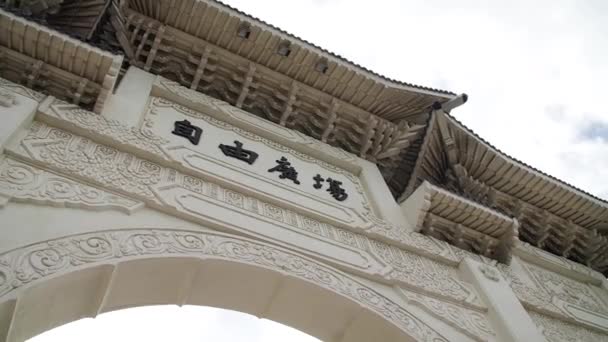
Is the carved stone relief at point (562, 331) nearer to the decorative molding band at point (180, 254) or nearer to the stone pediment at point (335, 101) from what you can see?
the stone pediment at point (335, 101)

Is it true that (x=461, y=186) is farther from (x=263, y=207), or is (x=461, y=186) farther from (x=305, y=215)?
(x=263, y=207)

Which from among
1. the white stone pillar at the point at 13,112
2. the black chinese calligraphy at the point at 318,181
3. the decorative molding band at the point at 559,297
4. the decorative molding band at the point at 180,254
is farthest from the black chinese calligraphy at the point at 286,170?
the decorative molding band at the point at 559,297

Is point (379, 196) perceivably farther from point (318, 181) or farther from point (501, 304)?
point (501, 304)

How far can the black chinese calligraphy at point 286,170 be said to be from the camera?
14.1ft

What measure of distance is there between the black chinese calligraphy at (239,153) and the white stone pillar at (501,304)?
1.94 m

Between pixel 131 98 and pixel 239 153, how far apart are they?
0.96 metres

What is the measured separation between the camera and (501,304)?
3.85 metres

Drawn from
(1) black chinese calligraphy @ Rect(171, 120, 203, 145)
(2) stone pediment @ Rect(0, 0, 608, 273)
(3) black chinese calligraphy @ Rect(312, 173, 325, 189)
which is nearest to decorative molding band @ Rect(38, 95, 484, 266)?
(2) stone pediment @ Rect(0, 0, 608, 273)

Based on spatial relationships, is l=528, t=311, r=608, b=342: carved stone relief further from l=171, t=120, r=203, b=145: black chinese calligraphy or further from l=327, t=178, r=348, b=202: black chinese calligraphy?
l=171, t=120, r=203, b=145: black chinese calligraphy

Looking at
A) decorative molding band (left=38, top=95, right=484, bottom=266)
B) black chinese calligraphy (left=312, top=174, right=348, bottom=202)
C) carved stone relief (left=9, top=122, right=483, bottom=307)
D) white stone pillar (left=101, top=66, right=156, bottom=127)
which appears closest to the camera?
carved stone relief (left=9, top=122, right=483, bottom=307)

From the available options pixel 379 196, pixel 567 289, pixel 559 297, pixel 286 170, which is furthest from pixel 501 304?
pixel 286 170

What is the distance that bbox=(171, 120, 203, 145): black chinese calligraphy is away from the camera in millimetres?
4098

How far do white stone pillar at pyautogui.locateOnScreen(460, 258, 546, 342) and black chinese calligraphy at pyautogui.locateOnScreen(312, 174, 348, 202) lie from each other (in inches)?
→ 44.7

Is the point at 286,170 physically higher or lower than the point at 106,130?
higher
